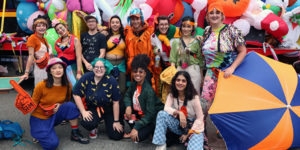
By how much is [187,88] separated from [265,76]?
0.84m

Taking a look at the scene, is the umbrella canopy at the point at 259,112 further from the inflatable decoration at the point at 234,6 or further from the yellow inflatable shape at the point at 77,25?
the yellow inflatable shape at the point at 77,25

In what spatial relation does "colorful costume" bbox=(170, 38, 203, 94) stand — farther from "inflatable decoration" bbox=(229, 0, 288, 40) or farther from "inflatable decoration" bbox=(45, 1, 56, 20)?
"inflatable decoration" bbox=(45, 1, 56, 20)

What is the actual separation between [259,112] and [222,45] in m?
0.80

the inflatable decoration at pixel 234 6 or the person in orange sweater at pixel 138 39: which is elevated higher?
the inflatable decoration at pixel 234 6

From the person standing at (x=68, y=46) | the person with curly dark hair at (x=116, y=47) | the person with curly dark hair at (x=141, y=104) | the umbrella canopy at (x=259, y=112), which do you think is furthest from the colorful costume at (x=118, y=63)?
the umbrella canopy at (x=259, y=112)

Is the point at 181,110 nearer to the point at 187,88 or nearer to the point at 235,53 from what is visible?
the point at 187,88

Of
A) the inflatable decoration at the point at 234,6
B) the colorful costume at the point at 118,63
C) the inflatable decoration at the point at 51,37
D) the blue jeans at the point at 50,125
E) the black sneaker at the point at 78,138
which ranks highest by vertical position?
the inflatable decoration at the point at 234,6

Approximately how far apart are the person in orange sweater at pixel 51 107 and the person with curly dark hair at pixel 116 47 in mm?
829

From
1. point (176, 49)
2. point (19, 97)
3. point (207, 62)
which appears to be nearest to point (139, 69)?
point (176, 49)

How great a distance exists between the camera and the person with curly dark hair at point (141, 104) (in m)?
2.86

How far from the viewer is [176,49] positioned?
125 inches

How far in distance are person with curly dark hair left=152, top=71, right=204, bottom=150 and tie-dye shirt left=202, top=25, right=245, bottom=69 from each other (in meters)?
0.36

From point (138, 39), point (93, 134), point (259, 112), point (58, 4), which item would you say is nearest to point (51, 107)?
point (93, 134)

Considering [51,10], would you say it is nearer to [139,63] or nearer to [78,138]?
[139,63]
